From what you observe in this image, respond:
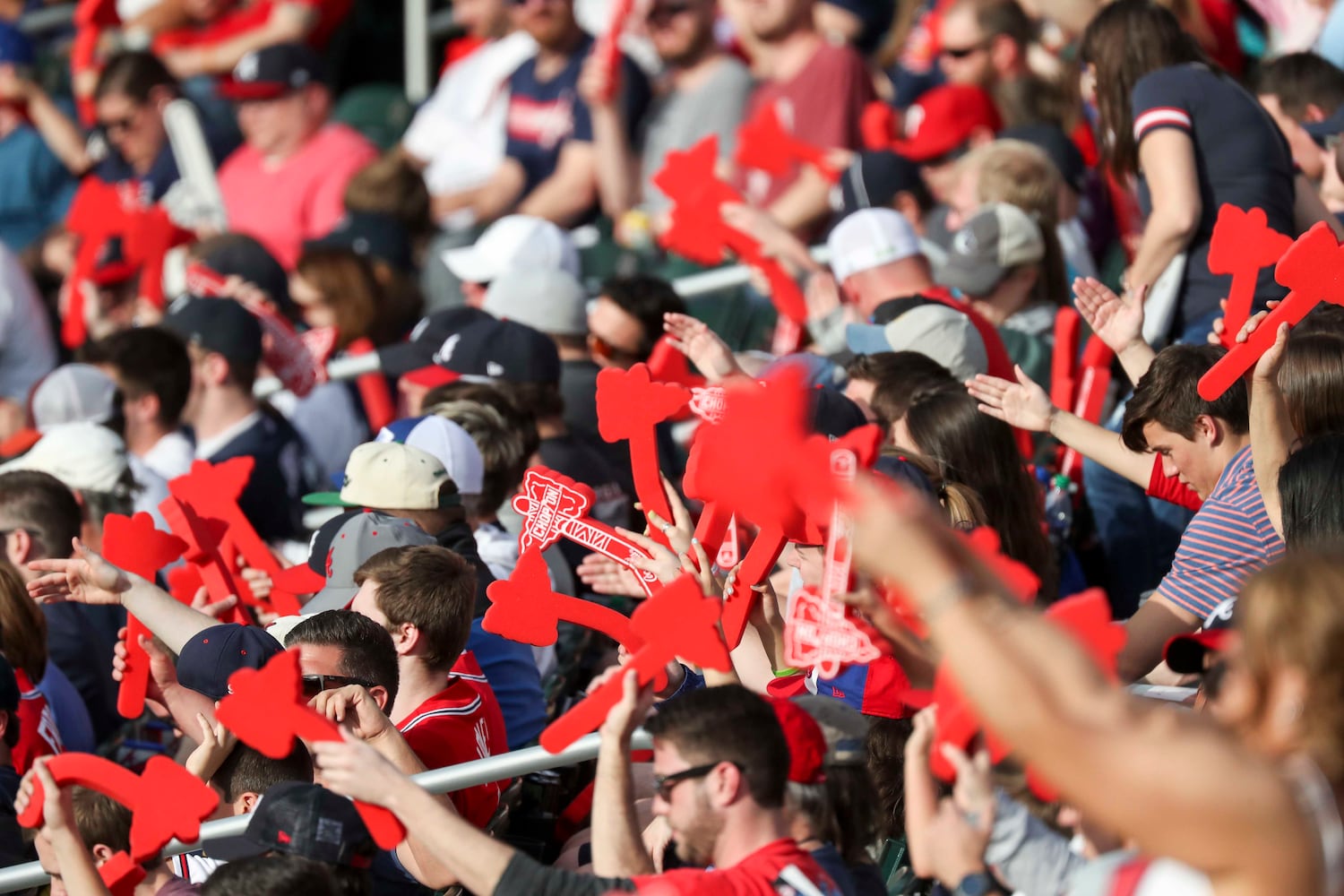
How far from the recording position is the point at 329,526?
432 cm

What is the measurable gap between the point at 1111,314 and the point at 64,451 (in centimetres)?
299

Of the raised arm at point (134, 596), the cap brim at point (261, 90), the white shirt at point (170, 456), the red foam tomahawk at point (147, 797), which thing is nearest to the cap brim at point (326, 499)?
the raised arm at point (134, 596)

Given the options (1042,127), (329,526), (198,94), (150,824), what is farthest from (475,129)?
(150,824)

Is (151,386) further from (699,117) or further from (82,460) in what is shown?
(699,117)

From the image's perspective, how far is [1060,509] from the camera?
15.6 feet

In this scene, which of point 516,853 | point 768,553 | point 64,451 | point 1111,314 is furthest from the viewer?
point 64,451

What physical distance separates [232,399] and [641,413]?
2745 millimetres

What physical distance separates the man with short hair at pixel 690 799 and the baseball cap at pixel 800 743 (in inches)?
1.7

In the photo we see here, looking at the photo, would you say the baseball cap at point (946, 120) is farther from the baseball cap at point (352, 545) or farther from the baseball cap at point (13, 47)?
the baseball cap at point (13, 47)

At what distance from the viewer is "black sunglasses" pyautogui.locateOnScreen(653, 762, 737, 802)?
2.79 m

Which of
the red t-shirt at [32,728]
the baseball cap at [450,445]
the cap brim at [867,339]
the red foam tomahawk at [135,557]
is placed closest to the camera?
the red foam tomahawk at [135,557]

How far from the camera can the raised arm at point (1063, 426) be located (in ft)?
13.1

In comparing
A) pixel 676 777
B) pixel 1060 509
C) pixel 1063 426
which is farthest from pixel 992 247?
pixel 676 777

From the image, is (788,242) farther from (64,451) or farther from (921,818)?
(921,818)
